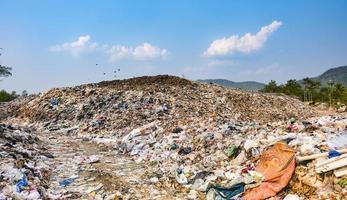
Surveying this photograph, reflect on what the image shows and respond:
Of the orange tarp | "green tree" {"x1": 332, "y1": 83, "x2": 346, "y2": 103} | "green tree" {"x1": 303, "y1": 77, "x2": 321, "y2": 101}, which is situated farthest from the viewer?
"green tree" {"x1": 303, "y1": 77, "x2": 321, "y2": 101}

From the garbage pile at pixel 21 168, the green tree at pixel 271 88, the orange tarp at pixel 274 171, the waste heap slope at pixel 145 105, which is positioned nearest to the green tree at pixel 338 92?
the green tree at pixel 271 88

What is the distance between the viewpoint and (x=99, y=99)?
21.2 meters

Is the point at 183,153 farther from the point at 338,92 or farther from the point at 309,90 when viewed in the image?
the point at 309,90

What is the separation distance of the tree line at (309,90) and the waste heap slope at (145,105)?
113ft

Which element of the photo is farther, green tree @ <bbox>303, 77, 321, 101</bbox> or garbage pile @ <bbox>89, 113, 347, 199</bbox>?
green tree @ <bbox>303, 77, 321, 101</bbox>

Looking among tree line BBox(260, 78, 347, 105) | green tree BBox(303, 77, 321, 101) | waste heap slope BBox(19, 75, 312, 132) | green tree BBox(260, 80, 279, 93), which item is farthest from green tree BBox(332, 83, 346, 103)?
waste heap slope BBox(19, 75, 312, 132)

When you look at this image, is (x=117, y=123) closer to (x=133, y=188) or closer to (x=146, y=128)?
(x=146, y=128)

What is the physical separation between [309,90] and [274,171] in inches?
2254

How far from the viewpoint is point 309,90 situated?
2410 inches

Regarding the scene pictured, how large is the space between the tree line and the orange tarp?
166ft

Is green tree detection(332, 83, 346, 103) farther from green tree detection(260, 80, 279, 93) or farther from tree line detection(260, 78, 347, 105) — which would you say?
green tree detection(260, 80, 279, 93)

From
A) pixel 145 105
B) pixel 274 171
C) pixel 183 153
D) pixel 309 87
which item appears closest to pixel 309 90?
pixel 309 87

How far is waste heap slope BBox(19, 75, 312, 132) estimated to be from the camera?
18375mm

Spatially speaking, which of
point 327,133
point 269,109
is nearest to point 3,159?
point 327,133
